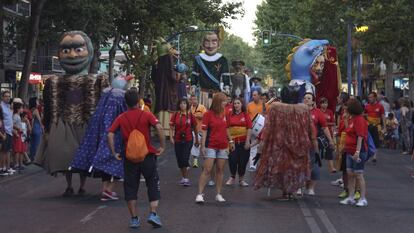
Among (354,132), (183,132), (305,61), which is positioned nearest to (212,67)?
(305,61)

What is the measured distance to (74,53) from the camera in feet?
42.0

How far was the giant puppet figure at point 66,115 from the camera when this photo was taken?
12.2 m

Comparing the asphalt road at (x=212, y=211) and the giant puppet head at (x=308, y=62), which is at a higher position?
the giant puppet head at (x=308, y=62)

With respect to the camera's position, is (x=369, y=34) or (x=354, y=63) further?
(x=354, y=63)

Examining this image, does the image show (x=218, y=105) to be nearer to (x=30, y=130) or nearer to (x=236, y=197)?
(x=236, y=197)

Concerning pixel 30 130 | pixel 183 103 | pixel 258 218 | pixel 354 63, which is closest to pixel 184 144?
pixel 183 103

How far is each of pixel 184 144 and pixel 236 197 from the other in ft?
7.83

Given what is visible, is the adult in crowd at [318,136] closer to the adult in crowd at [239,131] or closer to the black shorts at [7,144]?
the adult in crowd at [239,131]

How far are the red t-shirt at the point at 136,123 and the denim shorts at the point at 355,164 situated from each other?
11.6 feet

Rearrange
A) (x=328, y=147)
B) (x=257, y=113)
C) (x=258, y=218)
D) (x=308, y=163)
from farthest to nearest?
(x=257, y=113) < (x=328, y=147) < (x=308, y=163) < (x=258, y=218)

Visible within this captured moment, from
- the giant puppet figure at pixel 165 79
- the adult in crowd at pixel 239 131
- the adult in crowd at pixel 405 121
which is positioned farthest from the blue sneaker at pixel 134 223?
A: the adult in crowd at pixel 405 121

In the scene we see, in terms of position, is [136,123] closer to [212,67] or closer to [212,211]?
[212,211]

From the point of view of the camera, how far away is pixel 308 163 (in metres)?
11.6

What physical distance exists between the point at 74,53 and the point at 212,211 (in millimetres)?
4095
